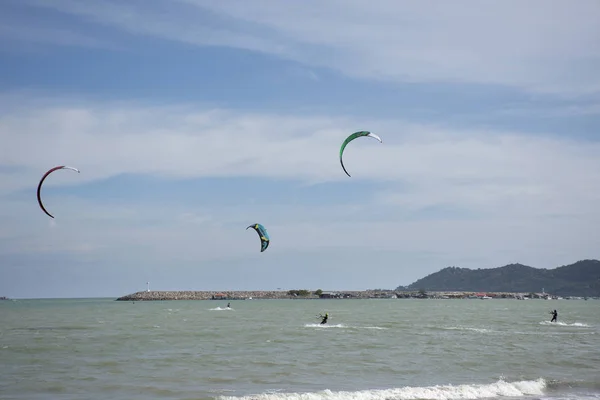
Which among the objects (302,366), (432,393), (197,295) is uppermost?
(197,295)

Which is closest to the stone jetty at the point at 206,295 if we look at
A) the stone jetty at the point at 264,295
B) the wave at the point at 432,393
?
the stone jetty at the point at 264,295

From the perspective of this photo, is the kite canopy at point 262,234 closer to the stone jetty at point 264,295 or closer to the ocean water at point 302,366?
the ocean water at point 302,366

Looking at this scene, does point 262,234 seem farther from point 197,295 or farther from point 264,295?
point 264,295

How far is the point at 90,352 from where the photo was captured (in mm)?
28156

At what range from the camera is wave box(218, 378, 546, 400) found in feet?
59.2

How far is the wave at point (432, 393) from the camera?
18.0 meters

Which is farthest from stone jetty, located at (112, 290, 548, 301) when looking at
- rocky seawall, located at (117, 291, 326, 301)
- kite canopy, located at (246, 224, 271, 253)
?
kite canopy, located at (246, 224, 271, 253)

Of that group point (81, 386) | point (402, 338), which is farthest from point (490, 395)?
point (402, 338)

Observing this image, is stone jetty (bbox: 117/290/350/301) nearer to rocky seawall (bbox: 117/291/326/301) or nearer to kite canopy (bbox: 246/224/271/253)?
rocky seawall (bbox: 117/291/326/301)

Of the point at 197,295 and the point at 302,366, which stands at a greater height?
the point at 197,295

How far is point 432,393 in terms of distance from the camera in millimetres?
18578

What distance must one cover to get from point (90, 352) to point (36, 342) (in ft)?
22.1

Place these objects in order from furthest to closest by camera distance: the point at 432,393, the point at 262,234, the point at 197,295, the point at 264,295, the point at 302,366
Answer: the point at 264,295 → the point at 197,295 → the point at 262,234 → the point at 302,366 → the point at 432,393

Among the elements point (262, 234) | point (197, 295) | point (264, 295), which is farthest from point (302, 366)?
point (264, 295)
